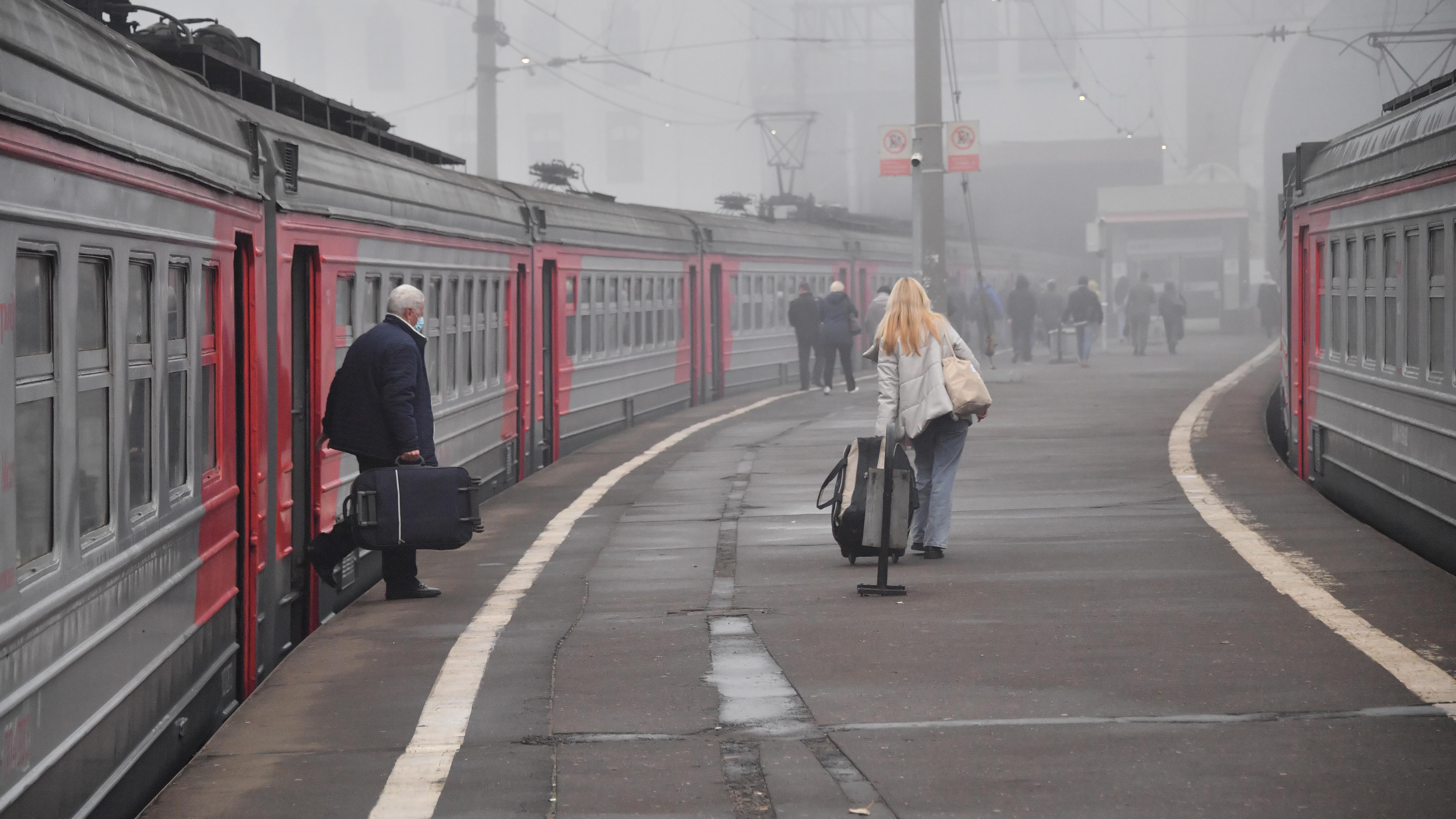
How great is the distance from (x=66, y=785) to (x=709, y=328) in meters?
21.4

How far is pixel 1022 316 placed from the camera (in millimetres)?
37031

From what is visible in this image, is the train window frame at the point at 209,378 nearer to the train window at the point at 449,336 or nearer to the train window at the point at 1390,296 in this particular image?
the train window at the point at 449,336

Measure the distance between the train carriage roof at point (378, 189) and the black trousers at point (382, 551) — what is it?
128cm

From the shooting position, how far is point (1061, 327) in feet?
117

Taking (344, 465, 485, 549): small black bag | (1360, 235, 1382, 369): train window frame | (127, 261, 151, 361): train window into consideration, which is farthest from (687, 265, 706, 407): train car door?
(127, 261, 151, 361): train window

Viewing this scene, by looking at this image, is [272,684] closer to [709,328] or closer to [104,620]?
[104,620]

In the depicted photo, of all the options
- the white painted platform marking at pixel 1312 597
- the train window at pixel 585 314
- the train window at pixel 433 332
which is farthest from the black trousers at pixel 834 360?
the train window at pixel 433 332

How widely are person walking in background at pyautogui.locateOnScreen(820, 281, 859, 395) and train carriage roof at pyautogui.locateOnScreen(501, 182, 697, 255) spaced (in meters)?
2.82

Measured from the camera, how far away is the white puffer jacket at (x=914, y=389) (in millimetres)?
10273

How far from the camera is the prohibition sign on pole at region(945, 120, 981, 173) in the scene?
90.7ft

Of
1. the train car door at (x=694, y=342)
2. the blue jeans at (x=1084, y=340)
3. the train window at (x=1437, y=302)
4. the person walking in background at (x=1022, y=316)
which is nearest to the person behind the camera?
the train window at (x=1437, y=302)

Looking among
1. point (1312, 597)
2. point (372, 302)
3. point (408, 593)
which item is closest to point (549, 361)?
point (372, 302)

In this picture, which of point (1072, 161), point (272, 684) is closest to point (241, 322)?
point (272, 684)

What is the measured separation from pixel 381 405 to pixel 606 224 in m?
11.1
